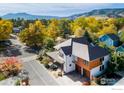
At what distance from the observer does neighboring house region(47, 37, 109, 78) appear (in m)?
5.19

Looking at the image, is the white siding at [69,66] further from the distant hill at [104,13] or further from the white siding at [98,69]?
the distant hill at [104,13]

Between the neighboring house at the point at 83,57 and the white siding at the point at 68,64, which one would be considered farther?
the white siding at the point at 68,64

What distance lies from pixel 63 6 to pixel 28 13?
757 mm

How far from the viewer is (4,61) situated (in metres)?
5.30

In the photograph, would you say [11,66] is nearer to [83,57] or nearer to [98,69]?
[83,57]

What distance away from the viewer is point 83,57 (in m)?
5.25

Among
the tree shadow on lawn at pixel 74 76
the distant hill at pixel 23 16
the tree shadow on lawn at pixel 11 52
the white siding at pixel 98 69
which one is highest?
the distant hill at pixel 23 16

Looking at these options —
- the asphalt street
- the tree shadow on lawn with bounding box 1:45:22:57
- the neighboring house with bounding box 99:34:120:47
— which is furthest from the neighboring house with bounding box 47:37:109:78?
the tree shadow on lawn with bounding box 1:45:22:57

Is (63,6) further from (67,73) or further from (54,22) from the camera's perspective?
(67,73)

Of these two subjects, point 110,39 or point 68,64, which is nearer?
point 110,39

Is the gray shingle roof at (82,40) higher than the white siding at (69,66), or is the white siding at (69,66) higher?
the gray shingle roof at (82,40)

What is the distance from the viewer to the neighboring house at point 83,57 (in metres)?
5.19

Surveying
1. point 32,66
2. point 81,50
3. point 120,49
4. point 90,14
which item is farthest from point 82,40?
point 32,66

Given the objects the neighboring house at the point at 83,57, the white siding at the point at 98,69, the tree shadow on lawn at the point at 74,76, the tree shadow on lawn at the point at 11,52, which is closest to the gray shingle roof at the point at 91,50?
the neighboring house at the point at 83,57
